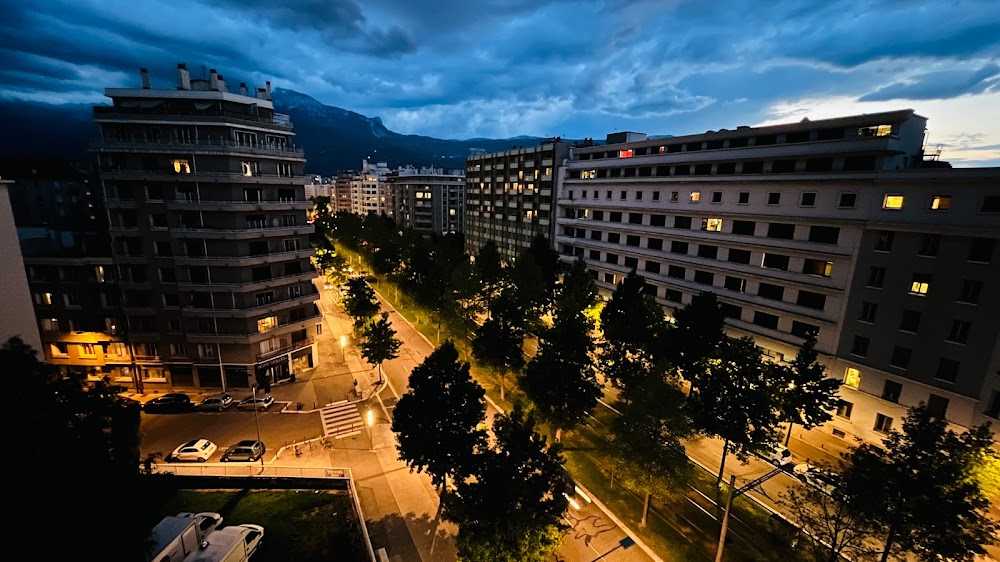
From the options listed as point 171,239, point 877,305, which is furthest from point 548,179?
point 171,239

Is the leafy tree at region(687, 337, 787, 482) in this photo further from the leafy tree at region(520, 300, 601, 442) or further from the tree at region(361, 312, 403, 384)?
the tree at region(361, 312, 403, 384)

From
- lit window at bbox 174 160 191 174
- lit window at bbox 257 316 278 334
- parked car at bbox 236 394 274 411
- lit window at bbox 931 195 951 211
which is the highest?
lit window at bbox 174 160 191 174

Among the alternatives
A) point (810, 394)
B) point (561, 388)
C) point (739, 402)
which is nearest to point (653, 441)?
point (739, 402)

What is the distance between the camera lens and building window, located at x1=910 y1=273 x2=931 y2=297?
1409 inches

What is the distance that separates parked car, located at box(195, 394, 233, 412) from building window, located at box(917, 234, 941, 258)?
69.3 metres

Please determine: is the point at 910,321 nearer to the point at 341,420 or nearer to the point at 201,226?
the point at 341,420

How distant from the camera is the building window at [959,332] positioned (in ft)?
111

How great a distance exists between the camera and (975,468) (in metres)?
18.8

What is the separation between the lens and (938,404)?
116ft

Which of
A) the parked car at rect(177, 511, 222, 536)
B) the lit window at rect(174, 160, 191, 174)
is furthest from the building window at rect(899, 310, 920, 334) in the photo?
the lit window at rect(174, 160, 191, 174)

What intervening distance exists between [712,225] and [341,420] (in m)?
52.7

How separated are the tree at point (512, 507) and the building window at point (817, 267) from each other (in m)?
39.4

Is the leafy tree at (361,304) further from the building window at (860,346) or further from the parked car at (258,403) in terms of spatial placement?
the building window at (860,346)

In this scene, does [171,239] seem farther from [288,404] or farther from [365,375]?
[365,375]
